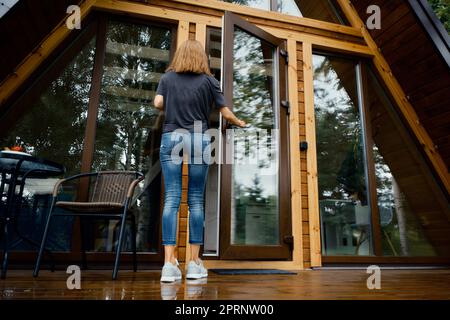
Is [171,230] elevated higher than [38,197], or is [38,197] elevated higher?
[38,197]

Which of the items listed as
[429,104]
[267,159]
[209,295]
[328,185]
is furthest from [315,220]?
[209,295]

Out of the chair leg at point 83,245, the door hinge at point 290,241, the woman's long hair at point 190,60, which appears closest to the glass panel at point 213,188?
the door hinge at point 290,241

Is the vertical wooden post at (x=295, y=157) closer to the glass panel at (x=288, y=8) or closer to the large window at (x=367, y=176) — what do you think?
the large window at (x=367, y=176)

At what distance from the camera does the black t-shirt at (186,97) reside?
6.24 feet

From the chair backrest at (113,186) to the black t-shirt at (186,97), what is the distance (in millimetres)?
618

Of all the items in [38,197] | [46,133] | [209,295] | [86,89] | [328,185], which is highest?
[86,89]

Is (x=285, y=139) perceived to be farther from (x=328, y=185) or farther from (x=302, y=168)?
(x=328, y=185)

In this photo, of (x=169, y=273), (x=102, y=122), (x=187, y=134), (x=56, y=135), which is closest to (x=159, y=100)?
(x=187, y=134)

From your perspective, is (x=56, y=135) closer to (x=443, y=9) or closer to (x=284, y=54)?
(x=284, y=54)

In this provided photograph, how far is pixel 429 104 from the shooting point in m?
3.51

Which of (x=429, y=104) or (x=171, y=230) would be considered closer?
(x=171, y=230)
